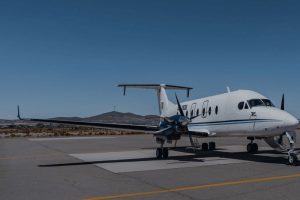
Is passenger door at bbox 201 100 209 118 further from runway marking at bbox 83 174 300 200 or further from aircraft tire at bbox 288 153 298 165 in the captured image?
runway marking at bbox 83 174 300 200

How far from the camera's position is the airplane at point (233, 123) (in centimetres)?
1445

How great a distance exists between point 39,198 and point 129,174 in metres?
4.24

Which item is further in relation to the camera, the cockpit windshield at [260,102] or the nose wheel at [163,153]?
the nose wheel at [163,153]

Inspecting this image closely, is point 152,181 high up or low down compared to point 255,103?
down

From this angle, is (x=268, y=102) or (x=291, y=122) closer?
(x=291, y=122)

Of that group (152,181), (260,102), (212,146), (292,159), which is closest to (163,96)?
(212,146)

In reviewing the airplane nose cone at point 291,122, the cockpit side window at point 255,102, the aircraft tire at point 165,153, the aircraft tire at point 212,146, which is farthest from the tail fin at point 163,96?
the airplane nose cone at point 291,122

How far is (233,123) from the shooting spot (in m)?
17.0

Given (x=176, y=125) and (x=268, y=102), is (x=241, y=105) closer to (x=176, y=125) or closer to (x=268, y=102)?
(x=268, y=102)

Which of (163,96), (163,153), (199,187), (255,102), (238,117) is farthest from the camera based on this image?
(163,96)

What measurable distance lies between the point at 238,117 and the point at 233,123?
449 millimetres

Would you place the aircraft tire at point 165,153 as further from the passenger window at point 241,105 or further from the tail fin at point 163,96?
the tail fin at point 163,96

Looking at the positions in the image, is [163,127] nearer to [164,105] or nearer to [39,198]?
[164,105]

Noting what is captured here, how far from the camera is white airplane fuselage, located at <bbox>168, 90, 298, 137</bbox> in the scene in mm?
14484
